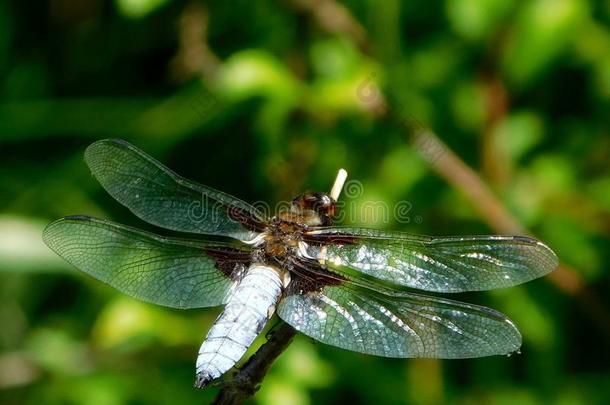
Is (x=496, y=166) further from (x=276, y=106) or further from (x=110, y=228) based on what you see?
(x=110, y=228)

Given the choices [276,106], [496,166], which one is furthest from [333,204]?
[496,166]

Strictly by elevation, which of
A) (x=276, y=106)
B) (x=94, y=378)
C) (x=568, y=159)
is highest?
(x=568, y=159)

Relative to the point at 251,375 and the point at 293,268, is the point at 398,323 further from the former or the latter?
the point at 251,375

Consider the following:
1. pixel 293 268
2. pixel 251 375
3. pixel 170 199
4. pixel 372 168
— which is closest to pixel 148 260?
pixel 170 199

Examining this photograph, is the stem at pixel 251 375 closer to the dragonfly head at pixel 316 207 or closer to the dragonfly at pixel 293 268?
the dragonfly at pixel 293 268

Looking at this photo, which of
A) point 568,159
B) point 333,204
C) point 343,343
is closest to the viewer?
point 343,343

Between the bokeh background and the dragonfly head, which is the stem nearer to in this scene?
the dragonfly head
